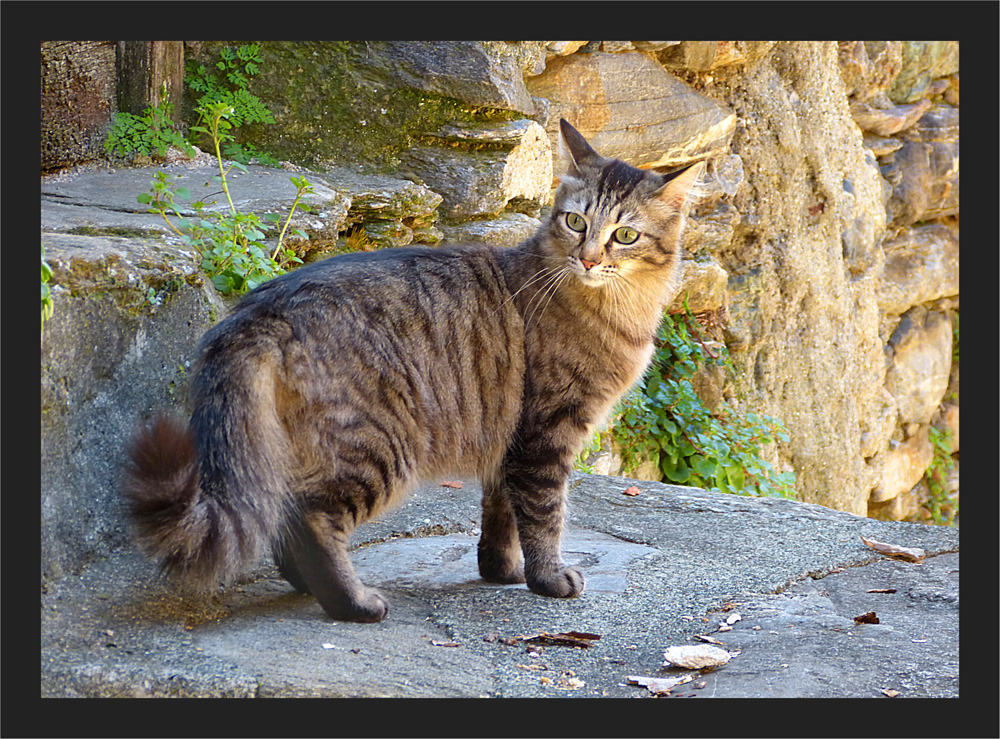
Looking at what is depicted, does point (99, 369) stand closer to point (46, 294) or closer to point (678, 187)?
point (46, 294)

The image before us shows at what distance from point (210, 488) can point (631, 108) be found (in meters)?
4.80

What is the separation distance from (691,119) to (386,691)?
17.7 ft

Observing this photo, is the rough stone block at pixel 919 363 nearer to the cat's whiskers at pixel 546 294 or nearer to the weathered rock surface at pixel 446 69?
the weathered rock surface at pixel 446 69

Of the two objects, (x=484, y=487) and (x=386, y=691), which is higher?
(x=484, y=487)

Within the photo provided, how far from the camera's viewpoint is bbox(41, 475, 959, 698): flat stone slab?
235 cm

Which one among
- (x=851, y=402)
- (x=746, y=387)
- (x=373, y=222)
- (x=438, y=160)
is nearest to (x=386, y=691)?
(x=373, y=222)

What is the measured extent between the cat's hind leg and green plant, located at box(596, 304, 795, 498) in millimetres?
3870

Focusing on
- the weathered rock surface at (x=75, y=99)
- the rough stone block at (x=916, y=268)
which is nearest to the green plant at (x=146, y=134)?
the weathered rock surface at (x=75, y=99)

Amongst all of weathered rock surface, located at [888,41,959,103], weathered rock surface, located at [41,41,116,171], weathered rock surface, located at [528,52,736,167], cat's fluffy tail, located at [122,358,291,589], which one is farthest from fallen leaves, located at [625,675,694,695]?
weathered rock surface, located at [888,41,959,103]

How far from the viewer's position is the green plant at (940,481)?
10141 mm

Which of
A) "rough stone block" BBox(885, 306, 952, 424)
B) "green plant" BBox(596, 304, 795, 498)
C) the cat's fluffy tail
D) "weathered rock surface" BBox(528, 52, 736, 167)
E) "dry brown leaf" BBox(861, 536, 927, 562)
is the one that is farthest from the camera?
"rough stone block" BBox(885, 306, 952, 424)

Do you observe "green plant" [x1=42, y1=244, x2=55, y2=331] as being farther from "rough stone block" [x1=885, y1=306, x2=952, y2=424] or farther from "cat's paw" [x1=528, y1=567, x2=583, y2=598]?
"rough stone block" [x1=885, y1=306, x2=952, y2=424]

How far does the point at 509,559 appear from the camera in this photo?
327 centimetres

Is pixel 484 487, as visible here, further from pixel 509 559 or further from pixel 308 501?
pixel 308 501
